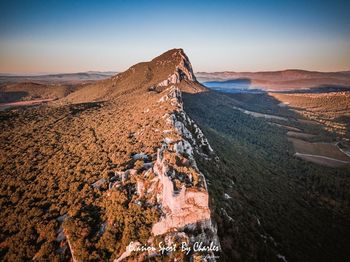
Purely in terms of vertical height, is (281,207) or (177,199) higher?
(177,199)

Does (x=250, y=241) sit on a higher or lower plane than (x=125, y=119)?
lower

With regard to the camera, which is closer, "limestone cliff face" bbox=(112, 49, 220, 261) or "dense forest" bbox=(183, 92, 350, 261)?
"limestone cliff face" bbox=(112, 49, 220, 261)

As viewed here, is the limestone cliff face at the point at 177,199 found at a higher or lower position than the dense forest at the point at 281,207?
higher

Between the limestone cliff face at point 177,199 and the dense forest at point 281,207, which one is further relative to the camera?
the dense forest at point 281,207

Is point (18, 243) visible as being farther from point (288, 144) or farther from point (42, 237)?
point (288, 144)

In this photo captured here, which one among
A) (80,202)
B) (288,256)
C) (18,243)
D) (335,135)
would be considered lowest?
(335,135)

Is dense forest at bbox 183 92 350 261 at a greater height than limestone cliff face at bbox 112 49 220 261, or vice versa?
limestone cliff face at bbox 112 49 220 261

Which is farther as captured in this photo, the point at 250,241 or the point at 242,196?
the point at 242,196

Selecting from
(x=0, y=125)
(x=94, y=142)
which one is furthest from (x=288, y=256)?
(x=0, y=125)

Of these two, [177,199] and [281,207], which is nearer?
[177,199]

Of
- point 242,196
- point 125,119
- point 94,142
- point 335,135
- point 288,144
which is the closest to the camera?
point 242,196

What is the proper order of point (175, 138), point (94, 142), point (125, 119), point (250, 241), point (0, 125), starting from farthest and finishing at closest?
point (0, 125), point (125, 119), point (94, 142), point (175, 138), point (250, 241)
